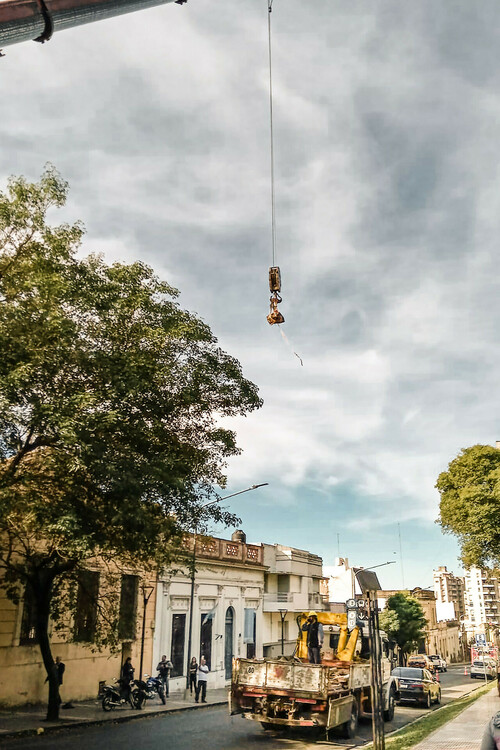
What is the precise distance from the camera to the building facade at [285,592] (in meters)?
44.4

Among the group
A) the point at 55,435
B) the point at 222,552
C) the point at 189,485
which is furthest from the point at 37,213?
the point at 222,552

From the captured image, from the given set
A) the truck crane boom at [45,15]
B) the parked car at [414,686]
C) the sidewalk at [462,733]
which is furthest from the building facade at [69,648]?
the truck crane boom at [45,15]

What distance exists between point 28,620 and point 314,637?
1034 cm

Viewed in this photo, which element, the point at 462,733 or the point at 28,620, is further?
the point at 28,620

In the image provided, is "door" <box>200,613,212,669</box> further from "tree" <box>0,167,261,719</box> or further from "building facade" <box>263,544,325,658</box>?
"tree" <box>0,167,261,719</box>

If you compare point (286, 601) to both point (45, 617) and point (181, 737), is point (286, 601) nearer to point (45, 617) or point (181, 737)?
point (45, 617)

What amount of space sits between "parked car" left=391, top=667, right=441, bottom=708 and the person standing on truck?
8.49 m

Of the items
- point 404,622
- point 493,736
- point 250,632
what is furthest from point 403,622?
point 493,736

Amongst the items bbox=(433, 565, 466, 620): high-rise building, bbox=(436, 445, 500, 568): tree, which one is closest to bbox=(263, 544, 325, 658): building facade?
bbox=(436, 445, 500, 568): tree

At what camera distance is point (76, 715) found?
64.0ft

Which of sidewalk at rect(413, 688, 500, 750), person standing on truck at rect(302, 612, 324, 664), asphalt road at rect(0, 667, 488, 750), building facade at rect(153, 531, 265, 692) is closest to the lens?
sidewalk at rect(413, 688, 500, 750)

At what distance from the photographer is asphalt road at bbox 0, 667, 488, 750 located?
47.5 ft

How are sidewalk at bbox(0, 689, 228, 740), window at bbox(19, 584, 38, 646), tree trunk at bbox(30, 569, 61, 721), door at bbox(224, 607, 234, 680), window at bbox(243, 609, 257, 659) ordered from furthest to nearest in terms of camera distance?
1. window at bbox(243, 609, 257, 659)
2. door at bbox(224, 607, 234, 680)
3. window at bbox(19, 584, 38, 646)
4. tree trunk at bbox(30, 569, 61, 721)
5. sidewalk at bbox(0, 689, 228, 740)

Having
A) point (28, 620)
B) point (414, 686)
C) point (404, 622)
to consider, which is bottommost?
point (414, 686)
